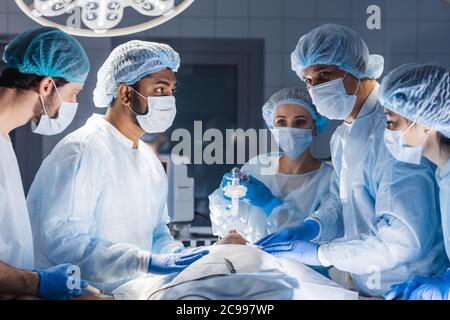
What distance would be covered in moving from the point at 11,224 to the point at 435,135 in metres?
1.63

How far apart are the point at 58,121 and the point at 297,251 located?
1068 millimetres

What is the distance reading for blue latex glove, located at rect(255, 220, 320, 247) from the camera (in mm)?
2668

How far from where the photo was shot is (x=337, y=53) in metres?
2.62

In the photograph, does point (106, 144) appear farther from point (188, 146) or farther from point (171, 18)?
point (171, 18)

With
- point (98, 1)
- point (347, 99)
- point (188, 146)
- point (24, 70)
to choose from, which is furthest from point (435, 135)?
point (24, 70)

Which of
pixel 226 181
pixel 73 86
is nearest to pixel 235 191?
pixel 226 181

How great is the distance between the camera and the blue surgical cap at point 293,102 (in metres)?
2.67

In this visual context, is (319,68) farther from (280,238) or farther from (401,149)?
(280,238)

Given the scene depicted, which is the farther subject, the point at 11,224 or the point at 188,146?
the point at 188,146

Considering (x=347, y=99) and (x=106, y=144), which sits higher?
(x=347, y=99)

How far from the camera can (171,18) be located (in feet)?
8.84

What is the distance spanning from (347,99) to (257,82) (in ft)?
1.20

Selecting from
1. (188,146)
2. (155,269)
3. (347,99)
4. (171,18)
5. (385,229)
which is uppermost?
(171,18)

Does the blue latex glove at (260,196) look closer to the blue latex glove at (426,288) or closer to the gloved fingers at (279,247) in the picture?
the gloved fingers at (279,247)
